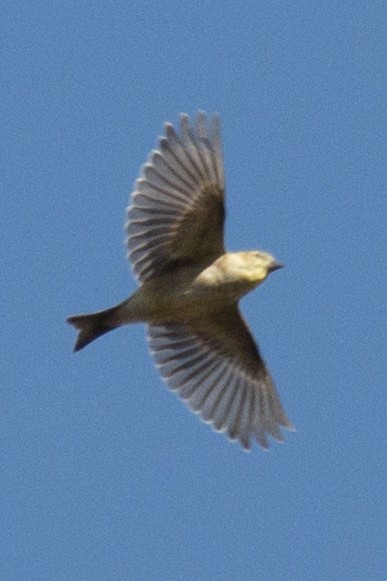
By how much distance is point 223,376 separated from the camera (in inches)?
748

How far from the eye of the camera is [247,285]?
1759 centimetres

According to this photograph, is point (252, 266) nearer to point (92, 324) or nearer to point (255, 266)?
point (255, 266)

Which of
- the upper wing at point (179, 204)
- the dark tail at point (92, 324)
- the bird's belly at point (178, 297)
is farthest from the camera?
the dark tail at point (92, 324)

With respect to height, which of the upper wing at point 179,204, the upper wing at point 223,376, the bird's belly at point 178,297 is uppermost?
the upper wing at point 179,204

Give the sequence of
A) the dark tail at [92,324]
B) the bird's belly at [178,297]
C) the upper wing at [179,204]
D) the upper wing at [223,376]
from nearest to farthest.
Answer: the upper wing at [179,204] < the bird's belly at [178,297] < the dark tail at [92,324] < the upper wing at [223,376]

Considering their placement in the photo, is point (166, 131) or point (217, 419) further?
point (217, 419)

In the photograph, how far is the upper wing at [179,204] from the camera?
1747 centimetres

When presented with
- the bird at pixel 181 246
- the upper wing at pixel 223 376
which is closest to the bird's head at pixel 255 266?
the bird at pixel 181 246

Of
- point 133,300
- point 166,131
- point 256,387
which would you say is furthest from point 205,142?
point 256,387

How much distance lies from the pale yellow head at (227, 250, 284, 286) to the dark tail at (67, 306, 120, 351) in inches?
40.4

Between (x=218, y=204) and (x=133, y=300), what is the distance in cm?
103

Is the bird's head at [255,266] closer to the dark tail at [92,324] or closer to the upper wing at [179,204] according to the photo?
the upper wing at [179,204]

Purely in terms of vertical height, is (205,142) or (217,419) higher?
(205,142)

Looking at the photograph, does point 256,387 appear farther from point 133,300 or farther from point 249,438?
point 133,300
